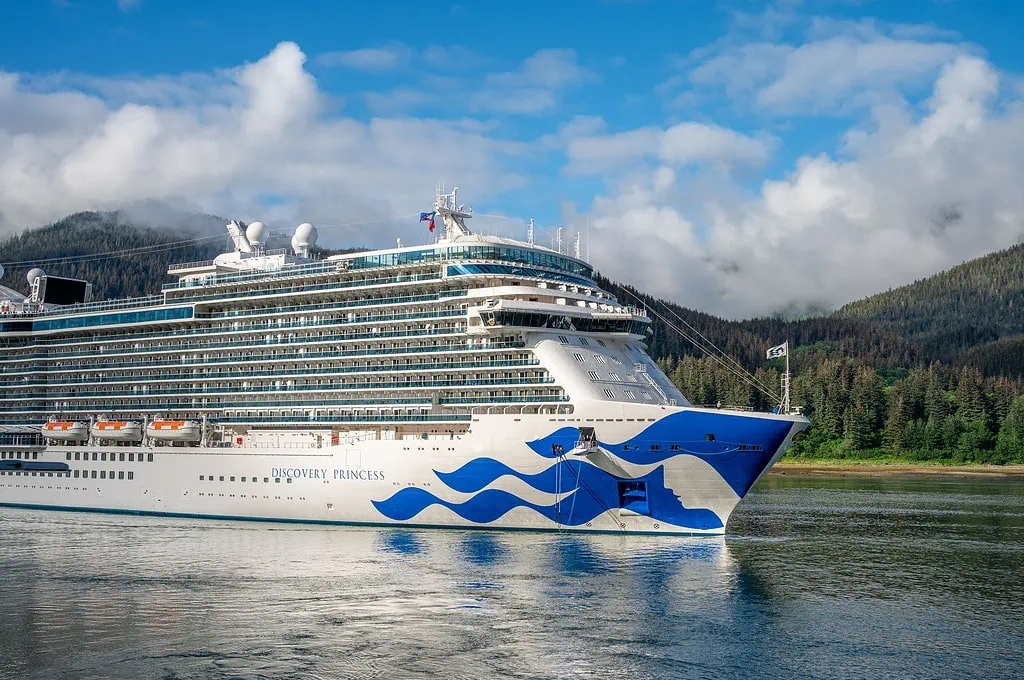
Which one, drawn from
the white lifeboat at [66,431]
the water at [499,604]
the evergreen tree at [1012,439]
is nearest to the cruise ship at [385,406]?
the white lifeboat at [66,431]

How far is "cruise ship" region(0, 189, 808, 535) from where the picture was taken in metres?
39.4

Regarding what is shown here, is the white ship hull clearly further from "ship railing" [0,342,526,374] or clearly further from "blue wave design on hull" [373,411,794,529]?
"ship railing" [0,342,526,374]

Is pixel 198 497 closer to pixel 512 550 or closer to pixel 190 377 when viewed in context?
pixel 190 377

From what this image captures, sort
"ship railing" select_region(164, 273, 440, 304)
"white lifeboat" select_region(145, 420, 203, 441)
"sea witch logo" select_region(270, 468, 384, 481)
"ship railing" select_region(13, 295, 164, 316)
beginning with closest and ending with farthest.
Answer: "sea witch logo" select_region(270, 468, 384, 481)
"ship railing" select_region(164, 273, 440, 304)
"white lifeboat" select_region(145, 420, 203, 441)
"ship railing" select_region(13, 295, 164, 316)

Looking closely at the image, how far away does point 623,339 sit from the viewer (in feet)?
146

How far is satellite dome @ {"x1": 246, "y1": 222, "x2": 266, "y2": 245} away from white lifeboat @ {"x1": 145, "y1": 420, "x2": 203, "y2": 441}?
36.6 feet

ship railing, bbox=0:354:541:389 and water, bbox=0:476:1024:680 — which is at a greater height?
ship railing, bbox=0:354:541:389

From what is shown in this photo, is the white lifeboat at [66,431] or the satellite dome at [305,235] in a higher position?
the satellite dome at [305,235]

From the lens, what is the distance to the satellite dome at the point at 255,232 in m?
55.6

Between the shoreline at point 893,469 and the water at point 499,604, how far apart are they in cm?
5813

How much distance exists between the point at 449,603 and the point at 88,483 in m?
31.9

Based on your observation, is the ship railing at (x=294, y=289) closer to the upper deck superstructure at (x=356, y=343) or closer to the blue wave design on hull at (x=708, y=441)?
the upper deck superstructure at (x=356, y=343)

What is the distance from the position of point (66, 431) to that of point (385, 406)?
2103cm

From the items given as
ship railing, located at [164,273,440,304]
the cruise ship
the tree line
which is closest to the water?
the cruise ship
